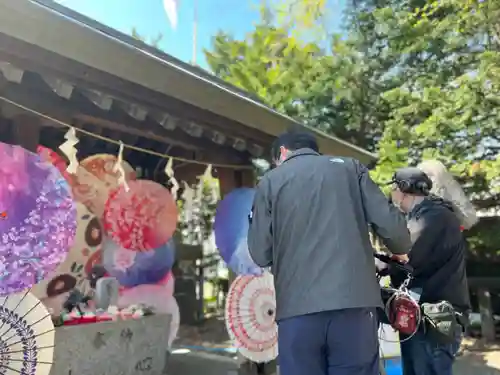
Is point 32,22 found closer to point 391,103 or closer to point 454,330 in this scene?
point 454,330

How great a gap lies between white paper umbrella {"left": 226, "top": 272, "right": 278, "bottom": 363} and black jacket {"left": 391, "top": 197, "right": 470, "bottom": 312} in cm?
185

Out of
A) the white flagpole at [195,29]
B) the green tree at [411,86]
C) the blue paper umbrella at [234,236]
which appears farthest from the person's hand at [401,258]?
the white flagpole at [195,29]

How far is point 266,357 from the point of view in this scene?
443 cm

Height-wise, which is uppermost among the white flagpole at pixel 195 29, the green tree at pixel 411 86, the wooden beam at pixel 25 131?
the white flagpole at pixel 195 29

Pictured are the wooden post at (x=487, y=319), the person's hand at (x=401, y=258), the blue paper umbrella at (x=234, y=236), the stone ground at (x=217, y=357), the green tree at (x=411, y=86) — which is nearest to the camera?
the person's hand at (x=401, y=258)

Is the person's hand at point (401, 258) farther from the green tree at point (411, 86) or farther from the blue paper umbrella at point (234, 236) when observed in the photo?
the green tree at point (411, 86)

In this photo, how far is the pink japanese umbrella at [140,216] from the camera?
13.8 feet

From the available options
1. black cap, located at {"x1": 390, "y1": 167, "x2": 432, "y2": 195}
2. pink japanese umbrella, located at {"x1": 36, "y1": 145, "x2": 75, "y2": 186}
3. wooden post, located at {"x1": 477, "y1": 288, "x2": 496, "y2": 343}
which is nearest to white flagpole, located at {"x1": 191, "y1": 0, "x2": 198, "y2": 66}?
wooden post, located at {"x1": 477, "y1": 288, "x2": 496, "y2": 343}

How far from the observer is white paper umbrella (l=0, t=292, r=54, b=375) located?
8.57ft

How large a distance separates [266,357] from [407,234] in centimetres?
268

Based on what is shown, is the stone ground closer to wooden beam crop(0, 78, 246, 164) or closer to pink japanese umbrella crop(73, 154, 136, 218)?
pink japanese umbrella crop(73, 154, 136, 218)

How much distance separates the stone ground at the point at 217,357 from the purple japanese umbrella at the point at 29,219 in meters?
2.56

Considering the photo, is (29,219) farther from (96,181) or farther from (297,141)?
(297,141)

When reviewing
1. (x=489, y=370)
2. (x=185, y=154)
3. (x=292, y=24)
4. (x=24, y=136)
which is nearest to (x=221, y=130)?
(x=185, y=154)
